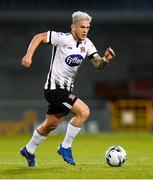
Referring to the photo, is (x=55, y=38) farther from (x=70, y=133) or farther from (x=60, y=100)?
(x=70, y=133)

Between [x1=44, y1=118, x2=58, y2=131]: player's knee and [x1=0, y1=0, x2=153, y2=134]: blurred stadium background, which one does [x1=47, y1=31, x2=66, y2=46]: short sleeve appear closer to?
[x1=44, y1=118, x2=58, y2=131]: player's knee

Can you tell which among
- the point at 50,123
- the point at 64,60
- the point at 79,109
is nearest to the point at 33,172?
the point at 50,123

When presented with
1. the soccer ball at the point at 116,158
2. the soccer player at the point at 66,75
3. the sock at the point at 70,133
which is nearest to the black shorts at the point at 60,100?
the soccer player at the point at 66,75

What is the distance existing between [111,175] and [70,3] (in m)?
23.3

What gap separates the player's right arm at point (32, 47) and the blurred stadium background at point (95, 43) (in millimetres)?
19196

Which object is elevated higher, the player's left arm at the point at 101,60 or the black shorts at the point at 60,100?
the player's left arm at the point at 101,60

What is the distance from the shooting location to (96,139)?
75.4 ft

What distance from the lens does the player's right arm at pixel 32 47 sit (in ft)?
32.1

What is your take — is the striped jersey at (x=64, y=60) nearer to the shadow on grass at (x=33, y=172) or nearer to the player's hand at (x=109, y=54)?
the player's hand at (x=109, y=54)

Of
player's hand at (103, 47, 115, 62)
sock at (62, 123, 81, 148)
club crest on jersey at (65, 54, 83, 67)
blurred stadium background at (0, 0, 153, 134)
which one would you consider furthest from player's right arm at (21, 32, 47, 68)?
blurred stadium background at (0, 0, 153, 134)

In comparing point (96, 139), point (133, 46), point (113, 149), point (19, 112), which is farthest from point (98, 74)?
point (113, 149)

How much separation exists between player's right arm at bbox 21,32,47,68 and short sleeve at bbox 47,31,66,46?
0.07 m

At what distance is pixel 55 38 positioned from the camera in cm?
1069

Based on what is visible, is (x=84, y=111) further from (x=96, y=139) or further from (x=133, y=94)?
(x=133, y=94)
